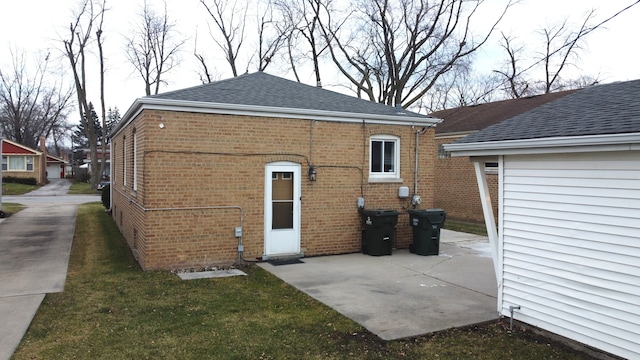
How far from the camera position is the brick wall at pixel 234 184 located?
344 inches

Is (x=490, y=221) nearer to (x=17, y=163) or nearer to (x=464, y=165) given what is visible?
(x=464, y=165)

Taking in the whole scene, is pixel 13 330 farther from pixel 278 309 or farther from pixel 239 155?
pixel 239 155

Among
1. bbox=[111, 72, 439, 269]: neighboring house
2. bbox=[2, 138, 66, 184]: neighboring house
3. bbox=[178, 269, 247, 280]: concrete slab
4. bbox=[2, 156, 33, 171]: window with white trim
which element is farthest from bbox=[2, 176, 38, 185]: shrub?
bbox=[178, 269, 247, 280]: concrete slab

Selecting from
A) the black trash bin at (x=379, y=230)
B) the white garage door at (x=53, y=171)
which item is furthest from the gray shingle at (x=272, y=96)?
the white garage door at (x=53, y=171)

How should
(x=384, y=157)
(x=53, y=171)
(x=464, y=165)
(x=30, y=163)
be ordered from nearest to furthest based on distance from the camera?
(x=384, y=157) → (x=464, y=165) → (x=30, y=163) → (x=53, y=171)

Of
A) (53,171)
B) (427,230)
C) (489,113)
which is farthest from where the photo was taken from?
(53,171)

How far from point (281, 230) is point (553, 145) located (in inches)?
244

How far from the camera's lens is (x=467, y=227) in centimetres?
1672

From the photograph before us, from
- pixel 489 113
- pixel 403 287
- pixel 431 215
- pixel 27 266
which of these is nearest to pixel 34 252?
pixel 27 266

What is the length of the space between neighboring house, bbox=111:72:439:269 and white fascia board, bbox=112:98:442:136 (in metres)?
0.02

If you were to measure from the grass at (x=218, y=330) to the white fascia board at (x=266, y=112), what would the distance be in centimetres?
328

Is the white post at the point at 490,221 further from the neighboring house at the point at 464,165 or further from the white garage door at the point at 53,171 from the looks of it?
the white garage door at the point at 53,171

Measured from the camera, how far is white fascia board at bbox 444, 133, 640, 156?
173 inches

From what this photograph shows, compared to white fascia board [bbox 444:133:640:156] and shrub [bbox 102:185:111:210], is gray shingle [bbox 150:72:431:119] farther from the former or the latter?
shrub [bbox 102:185:111:210]
